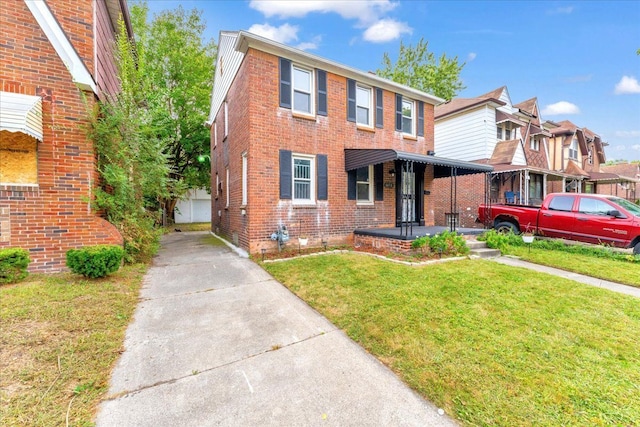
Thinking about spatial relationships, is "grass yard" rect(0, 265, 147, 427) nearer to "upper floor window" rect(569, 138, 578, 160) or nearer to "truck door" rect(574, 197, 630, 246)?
"truck door" rect(574, 197, 630, 246)

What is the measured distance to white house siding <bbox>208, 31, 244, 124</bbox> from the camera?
29.2ft

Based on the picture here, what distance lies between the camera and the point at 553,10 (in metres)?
10.3

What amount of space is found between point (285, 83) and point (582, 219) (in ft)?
34.2

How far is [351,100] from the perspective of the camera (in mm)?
8859

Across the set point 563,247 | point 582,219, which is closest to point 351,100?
point 563,247

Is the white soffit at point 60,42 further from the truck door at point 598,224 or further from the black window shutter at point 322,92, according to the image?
the truck door at point 598,224

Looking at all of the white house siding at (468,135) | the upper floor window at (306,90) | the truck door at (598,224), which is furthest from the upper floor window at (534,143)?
the upper floor window at (306,90)

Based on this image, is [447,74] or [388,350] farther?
[447,74]

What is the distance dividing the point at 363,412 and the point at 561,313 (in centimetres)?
341

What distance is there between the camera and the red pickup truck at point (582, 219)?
25.1 ft

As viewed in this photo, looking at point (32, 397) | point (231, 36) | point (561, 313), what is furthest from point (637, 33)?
point (32, 397)

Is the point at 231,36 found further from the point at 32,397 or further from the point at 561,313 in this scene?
the point at 561,313

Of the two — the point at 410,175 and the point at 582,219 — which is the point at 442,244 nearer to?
the point at 410,175

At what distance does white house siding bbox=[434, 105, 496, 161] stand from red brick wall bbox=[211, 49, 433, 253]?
654cm
